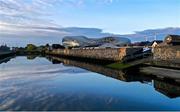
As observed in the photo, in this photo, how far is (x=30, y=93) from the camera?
2373cm

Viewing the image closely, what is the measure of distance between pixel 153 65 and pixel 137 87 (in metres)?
9.33

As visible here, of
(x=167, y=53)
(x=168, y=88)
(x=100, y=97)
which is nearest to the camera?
(x=100, y=97)

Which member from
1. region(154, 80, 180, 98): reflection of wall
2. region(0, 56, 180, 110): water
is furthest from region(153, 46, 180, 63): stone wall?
region(154, 80, 180, 98): reflection of wall

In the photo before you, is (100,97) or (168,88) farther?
(168,88)

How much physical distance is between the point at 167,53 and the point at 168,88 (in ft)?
38.9

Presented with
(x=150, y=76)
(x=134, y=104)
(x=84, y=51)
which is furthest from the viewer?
(x=84, y=51)

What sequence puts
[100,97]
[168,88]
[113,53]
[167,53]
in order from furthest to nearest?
[113,53] → [167,53] → [168,88] → [100,97]

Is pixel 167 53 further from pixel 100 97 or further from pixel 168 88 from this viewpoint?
pixel 100 97

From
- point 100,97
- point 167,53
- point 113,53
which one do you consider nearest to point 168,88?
point 100,97

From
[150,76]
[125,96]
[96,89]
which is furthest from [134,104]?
[150,76]

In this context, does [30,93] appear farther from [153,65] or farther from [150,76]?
[153,65]

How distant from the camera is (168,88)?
2381 cm

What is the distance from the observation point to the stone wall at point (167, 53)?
1309 inches

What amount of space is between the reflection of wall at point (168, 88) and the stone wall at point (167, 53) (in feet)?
18.9
